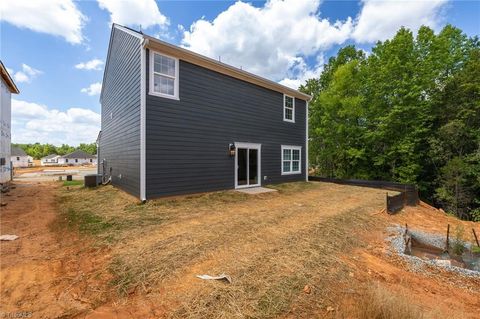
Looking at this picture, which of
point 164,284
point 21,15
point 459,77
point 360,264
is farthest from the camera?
point 459,77

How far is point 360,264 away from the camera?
355 cm

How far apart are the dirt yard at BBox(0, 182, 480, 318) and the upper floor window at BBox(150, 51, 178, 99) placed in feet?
13.3

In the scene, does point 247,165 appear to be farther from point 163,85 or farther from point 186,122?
point 163,85

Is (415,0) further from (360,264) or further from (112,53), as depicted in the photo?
(112,53)

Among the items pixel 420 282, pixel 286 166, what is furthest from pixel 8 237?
pixel 286 166

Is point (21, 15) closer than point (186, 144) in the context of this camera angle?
No

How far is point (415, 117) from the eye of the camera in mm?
14648

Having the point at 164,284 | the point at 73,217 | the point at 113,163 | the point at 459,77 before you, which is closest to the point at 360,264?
the point at 164,284

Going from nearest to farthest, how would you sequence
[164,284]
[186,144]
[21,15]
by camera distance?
[164,284] → [186,144] → [21,15]

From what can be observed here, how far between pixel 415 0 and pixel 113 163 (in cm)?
1752

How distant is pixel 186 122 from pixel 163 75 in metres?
1.74

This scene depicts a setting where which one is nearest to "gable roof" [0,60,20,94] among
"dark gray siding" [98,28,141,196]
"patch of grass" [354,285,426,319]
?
"dark gray siding" [98,28,141,196]

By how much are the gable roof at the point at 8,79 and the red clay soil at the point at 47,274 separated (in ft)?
37.6

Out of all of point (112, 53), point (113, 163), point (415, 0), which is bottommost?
point (113, 163)
